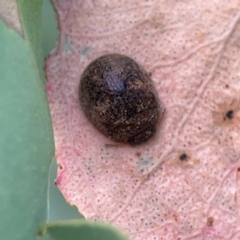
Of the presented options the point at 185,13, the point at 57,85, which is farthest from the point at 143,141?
the point at 185,13

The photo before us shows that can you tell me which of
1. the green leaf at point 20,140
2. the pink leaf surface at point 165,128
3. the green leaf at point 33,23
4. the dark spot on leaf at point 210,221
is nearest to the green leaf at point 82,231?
the green leaf at point 20,140

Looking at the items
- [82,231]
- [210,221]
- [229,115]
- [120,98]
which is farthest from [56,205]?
[229,115]

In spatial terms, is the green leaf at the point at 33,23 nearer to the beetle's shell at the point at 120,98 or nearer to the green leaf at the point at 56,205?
the beetle's shell at the point at 120,98

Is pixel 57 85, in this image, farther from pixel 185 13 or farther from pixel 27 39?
pixel 185 13

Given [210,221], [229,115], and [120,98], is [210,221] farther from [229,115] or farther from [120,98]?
[120,98]

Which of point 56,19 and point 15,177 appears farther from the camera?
point 56,19
